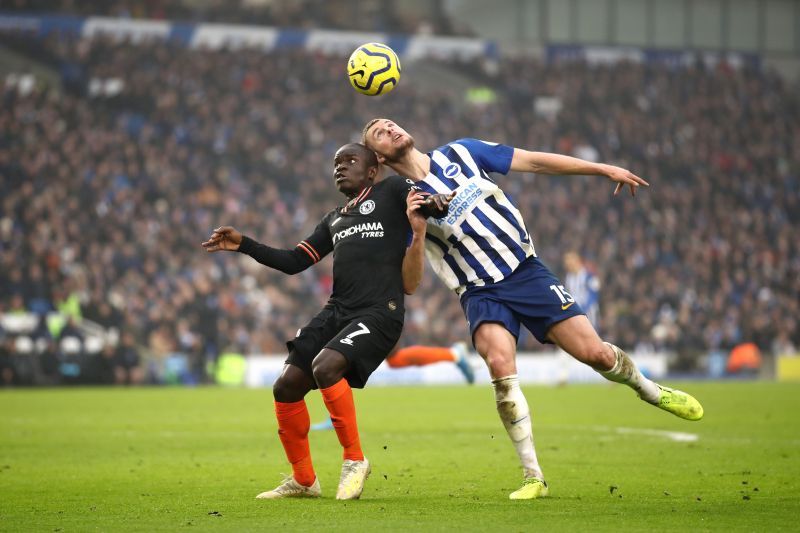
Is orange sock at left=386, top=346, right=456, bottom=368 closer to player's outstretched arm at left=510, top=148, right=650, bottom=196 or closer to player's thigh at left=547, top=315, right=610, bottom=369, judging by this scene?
player's thigh at left=547, top=315, right=610, bottom=369

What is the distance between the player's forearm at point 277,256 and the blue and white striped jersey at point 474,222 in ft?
2.85

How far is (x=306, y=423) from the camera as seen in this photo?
7.33 metres

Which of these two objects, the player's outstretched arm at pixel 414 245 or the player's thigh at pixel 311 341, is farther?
the player's thigh at pixel 311 341

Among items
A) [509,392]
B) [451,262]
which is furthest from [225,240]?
[509,392]

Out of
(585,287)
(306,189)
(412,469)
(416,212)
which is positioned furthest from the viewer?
(306,189)

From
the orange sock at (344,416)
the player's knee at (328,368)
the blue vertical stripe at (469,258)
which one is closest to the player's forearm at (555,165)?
the blue vertical stripe at (469,258)

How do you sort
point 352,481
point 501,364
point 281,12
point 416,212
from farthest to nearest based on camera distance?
1. point 281,12
2. point 501,364
3. point 352,481
4. point 416,212

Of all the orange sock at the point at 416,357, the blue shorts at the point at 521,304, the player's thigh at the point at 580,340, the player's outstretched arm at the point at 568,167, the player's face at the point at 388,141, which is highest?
the player's face at the point at 388,141

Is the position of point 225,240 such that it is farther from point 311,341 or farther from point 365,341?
point 365,341

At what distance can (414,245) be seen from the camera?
7.13 meters

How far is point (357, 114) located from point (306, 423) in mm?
30707

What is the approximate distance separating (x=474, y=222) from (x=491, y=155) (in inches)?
19.3

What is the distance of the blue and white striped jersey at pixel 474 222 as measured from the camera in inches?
293

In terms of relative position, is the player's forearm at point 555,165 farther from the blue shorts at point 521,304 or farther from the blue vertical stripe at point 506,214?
the blue shorts at point 521,304
